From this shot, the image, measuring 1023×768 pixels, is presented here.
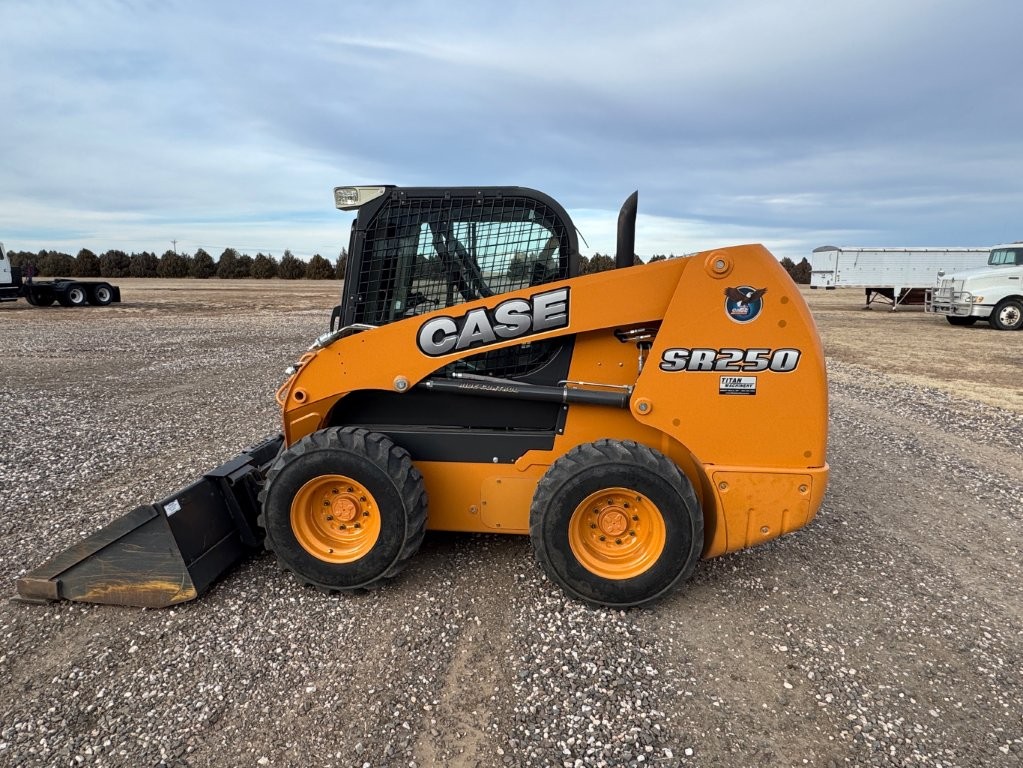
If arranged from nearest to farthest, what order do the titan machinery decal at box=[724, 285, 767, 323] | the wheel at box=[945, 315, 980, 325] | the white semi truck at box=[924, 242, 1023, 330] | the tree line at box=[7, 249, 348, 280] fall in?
the titan machinery decal at box=[724, 285, 767, 323] → the white semi truck at box=[924, 242, 1023, 330] → the wheel at box=[945, 315, 980, 325] → the tree line at box=[7, 249, 348, 280]

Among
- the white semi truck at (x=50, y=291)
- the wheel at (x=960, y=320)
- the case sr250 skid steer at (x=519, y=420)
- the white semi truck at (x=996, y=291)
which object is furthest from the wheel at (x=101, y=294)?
the wheel at (x=960, y=320)

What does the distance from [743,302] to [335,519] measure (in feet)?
9.06

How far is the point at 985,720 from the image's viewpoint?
9.00 feet

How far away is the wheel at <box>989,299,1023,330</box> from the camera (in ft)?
61.5

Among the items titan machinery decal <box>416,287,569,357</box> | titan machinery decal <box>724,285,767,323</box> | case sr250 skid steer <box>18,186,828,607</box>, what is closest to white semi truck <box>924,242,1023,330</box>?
case sr250 skid steer <box>18,186,828,607</box>

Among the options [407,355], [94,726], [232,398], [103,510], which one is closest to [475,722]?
[94,726]

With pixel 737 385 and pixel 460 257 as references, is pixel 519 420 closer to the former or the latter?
pixel 460 257

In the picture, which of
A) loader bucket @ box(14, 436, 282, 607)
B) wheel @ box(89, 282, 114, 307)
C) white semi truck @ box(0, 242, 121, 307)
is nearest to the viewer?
loader bucket @ box(14, 436, 282, 607)

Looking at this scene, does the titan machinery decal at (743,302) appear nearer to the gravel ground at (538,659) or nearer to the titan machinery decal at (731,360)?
the titan machinery decal at (731,360)

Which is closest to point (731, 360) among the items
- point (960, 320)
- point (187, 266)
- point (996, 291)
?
point (996, 291)

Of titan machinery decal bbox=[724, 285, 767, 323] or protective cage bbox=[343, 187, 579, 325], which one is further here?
protective cage bbox=[343, 187, 579, 325]

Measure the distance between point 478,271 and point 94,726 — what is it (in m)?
2.98

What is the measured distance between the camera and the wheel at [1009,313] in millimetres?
18734

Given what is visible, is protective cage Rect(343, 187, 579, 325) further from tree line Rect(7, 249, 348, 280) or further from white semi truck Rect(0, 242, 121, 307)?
tree line Rect(7, 249, 348, 280)
